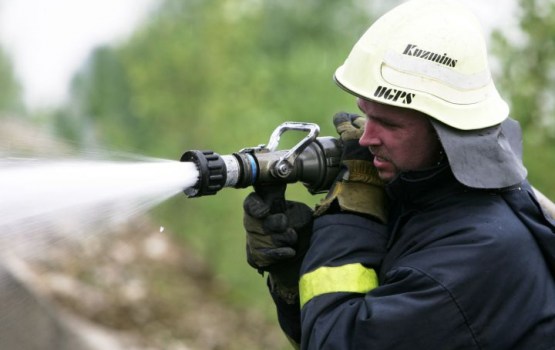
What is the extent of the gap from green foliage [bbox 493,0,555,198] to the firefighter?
3207mm

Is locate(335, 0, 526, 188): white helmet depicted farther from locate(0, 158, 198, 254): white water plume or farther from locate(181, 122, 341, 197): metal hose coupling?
locate(0, 158, 198, 254): white water plume

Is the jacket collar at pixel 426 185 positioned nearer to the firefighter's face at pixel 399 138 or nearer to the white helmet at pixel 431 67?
the firefighter's face at pixel 399 138

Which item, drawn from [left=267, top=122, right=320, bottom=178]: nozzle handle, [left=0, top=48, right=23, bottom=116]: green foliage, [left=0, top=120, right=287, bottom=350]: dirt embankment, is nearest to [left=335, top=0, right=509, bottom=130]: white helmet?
[left=267, top=122, right=320, bottom=178]: nozzle handle

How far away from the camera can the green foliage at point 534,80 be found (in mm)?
5906

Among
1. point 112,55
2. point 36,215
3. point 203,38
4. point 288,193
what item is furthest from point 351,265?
point 112,55

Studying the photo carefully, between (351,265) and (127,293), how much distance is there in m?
6.64

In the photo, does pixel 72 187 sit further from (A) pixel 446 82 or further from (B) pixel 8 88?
(B) pixel 8 88

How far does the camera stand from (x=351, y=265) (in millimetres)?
2695

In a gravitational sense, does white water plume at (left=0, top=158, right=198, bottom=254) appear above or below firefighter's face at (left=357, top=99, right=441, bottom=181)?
above

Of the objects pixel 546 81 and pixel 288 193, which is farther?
pixel 288 193

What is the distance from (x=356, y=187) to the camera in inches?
114

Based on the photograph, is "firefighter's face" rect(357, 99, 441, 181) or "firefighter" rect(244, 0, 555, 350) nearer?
"firefighter" rect(244, 0, 555, 350)

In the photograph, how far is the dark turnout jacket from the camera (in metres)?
2.52

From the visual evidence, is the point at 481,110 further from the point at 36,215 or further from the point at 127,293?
the point at 127,293
